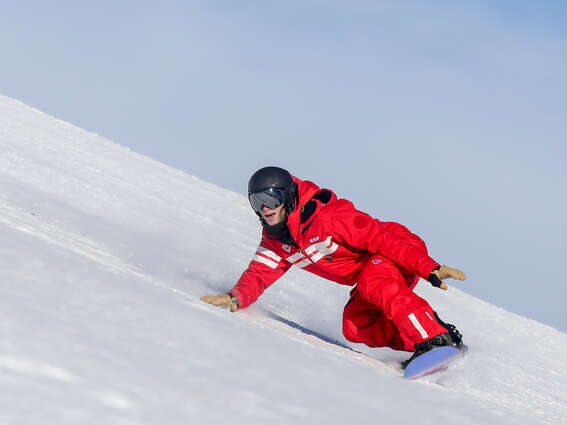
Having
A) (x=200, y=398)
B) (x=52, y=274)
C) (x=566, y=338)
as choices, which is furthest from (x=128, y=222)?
(x=566, y=338)

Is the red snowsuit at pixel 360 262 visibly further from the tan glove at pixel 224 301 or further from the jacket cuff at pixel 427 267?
the tan glove at pixel 224 301

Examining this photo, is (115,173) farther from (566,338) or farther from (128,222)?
(566,338)

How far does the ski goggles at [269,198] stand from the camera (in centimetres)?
420

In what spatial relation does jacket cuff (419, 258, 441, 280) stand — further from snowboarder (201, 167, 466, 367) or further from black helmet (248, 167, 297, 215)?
black helmet (248, 167, 297, 215)

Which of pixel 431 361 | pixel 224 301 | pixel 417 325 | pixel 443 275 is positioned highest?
pixel 443 275

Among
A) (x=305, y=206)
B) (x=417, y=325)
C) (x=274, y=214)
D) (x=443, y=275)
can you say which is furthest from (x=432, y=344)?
(x=274, y=214)

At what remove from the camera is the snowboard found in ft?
11.8

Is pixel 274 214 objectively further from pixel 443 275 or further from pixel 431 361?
pixel 431 361

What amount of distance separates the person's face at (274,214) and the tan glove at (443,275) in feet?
3.45

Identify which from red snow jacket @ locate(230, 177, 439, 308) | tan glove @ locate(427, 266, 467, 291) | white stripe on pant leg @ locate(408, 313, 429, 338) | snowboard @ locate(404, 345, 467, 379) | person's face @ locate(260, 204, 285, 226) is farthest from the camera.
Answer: person's face @ locate(260, 204, 285, 226)

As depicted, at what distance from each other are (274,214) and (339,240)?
47 cm

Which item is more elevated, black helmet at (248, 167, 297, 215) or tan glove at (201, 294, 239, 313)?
black helmet at (248, 167, 297, 215)

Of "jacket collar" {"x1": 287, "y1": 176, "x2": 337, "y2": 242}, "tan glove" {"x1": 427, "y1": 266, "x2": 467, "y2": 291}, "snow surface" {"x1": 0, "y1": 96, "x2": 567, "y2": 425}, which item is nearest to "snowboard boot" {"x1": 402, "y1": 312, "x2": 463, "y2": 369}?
"snow surface" {"x1": 0, "y1": 96, "x2": 567, "y2": 425}

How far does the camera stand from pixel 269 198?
421 cm
